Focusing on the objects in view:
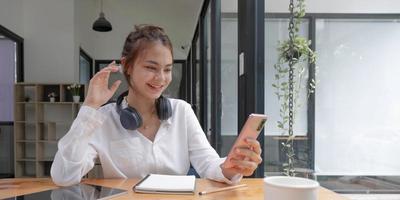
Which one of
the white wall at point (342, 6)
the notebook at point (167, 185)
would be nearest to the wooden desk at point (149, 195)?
the notebook at point (167, 185)

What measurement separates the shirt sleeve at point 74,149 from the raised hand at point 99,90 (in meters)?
0.03

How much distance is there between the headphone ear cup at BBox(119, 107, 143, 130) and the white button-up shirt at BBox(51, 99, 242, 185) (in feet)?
0.10

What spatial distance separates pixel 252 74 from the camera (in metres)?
1.65

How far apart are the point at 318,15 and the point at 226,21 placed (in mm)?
912

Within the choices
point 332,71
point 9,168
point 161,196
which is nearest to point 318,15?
point 332,71

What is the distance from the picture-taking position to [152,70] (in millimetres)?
1267

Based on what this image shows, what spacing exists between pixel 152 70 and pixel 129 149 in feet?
1.04

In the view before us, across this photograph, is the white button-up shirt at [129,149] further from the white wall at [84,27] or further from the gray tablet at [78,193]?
the white wall at [84,27]

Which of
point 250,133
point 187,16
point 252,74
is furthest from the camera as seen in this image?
point 187,16

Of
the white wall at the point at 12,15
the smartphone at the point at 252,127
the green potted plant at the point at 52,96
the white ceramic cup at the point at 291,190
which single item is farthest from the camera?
the green potted plant at the point at 52,96

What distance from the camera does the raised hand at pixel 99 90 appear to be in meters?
1.06

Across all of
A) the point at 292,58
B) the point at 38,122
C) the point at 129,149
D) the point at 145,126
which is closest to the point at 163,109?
the point at 145,126

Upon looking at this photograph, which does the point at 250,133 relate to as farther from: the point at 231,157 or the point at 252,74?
the point at 252,74

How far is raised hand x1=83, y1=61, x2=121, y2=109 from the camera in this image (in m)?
1.06
